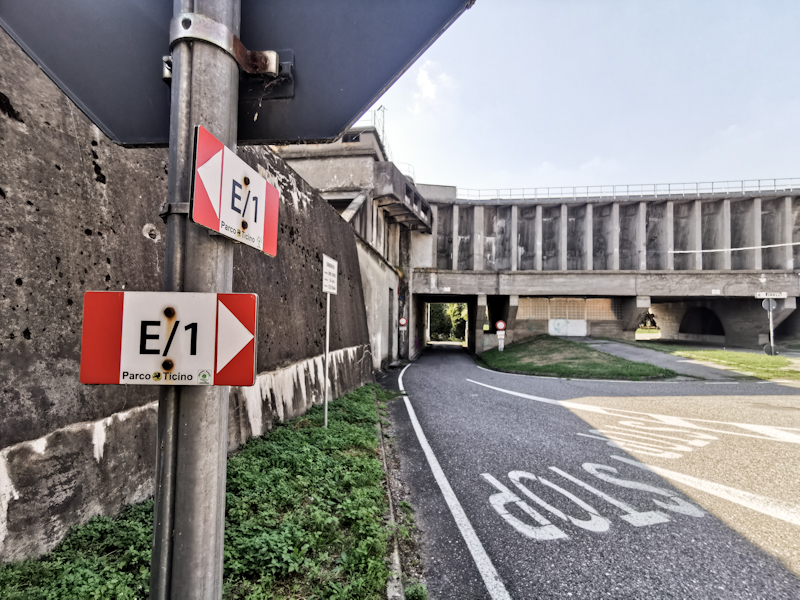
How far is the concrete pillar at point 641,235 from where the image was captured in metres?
27.4

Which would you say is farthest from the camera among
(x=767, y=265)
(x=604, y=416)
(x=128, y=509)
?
(x=767, y=265)

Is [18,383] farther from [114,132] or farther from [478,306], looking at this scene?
[478,306]

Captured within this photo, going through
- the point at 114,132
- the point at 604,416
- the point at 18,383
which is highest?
the point at 114,132

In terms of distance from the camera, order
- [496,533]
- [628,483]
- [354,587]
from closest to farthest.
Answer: [354,587]
[496,533]
[628,483]

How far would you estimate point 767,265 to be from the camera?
89.1 feet

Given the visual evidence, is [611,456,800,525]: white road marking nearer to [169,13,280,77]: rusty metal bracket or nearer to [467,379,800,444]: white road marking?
[467,379,800,444]: white road marking

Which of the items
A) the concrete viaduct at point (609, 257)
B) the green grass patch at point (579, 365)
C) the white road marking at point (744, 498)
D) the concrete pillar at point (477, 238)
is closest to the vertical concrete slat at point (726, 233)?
the concrete viaduct at point (609, 257)

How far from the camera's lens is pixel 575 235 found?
95.2 ft

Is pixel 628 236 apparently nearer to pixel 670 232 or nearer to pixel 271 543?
pixel 670 232

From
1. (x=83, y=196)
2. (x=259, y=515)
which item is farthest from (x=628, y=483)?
(x=83, y=196)

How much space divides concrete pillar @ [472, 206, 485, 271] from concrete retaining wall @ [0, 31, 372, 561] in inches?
1024

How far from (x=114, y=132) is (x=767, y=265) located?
3901 cm

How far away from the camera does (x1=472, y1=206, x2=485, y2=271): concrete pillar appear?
2862cm

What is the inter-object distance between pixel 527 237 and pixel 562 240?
106 inches
